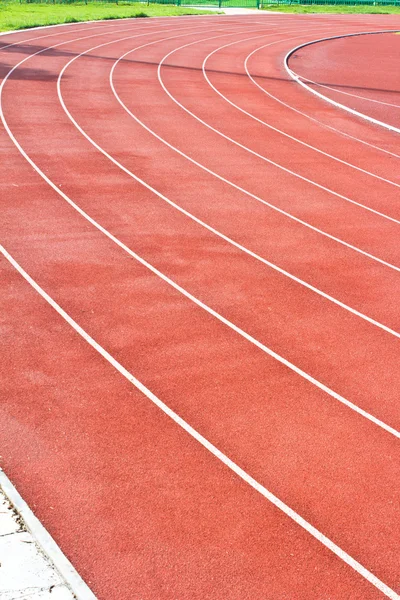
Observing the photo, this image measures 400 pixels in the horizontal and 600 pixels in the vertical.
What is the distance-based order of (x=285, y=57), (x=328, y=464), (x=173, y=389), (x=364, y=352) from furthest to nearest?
(x=285, y=57) < (x=364, y=352) < (x=173, y=389) < (x=328, y=464)

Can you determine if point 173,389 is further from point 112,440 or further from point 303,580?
point 303,580

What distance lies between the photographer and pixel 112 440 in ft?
22.3

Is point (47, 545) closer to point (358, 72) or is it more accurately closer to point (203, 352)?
point (203, 352)

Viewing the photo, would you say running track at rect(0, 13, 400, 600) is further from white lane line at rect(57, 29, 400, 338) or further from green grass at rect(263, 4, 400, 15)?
green grass at rect(263, 4, 400, 15)

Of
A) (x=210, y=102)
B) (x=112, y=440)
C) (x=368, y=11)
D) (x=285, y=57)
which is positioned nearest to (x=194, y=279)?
(x=112, y=440)

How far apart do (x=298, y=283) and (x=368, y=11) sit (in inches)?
1876

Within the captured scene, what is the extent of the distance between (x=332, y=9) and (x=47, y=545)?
172ft

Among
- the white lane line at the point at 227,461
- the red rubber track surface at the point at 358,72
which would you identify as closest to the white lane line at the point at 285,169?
the red rubber track surface at the point at 358,72

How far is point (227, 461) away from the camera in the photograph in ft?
21.7

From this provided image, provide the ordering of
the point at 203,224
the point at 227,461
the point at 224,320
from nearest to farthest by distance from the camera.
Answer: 1. the point at 227,461
2. the point at 224,320
3. the point at 203,224

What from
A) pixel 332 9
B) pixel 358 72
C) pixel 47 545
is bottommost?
pixel 47 545

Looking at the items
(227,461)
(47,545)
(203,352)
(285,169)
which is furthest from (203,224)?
(47,545)

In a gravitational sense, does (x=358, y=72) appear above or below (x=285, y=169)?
above

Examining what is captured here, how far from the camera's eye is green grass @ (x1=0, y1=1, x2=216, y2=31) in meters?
34.5
